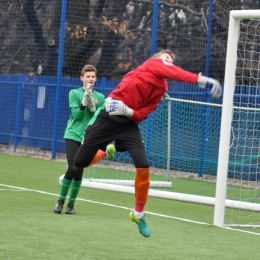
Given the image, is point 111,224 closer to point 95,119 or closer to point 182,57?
point 95,119

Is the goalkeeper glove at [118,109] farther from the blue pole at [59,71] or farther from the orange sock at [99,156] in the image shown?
the blue pole at [59,71]

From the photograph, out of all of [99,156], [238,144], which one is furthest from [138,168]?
[238,144]

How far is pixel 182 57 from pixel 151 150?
2.91m

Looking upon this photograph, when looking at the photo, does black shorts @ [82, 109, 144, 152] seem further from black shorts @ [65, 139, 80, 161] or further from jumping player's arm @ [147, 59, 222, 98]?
black shorts @ [65, 139, 80, 161]

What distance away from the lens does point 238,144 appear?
37.5 ft

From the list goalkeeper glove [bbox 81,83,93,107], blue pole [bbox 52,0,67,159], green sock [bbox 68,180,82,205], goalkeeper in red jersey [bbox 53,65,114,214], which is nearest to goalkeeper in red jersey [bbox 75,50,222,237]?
goalkeeper glove [bbox 81,83,93,107]

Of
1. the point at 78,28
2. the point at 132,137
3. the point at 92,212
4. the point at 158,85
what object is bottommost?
the point at 92,212

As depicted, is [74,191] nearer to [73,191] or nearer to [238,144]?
[73,191]

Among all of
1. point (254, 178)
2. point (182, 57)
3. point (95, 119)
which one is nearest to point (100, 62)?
point (182, 57)

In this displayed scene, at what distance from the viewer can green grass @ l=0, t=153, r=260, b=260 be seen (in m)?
7.46

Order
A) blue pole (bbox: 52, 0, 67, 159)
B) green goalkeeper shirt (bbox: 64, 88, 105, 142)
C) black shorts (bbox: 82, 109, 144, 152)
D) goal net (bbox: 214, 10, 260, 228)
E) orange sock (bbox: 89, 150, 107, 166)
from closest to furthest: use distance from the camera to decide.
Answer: black shorts (bbox: 82, 109, 144, 152)
orange sock (bbox: 89, 150, 107, 166)
goal net (bbox: 214, 10, 260, 228)
green goalkeeper shirt (bbox: 64, 88, 105, 142)
blue pole (bbox: 52, 0, 67, 159)

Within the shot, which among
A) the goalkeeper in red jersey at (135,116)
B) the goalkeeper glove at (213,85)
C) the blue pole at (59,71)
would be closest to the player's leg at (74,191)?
the goalkeeper in red jersey at (135,116)

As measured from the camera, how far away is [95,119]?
8.53 metres

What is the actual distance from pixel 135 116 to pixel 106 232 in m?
1.41
